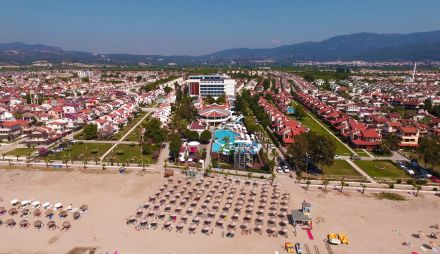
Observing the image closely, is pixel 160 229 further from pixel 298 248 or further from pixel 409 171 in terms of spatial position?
pixel 409 171

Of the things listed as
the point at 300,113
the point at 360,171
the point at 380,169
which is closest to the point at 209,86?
the point at 300,113

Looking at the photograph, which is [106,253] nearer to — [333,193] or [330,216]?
[330,216]

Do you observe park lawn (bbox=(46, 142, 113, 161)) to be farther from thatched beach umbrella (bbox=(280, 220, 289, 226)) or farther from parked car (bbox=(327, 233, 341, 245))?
parked car (bbox=(327, 233, 341, 245))

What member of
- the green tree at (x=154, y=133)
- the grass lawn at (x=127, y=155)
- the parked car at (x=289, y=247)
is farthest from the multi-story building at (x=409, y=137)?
the grass lawn at (x=127, y=155)

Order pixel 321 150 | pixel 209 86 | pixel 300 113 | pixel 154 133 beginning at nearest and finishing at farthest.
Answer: pixel 321 150
pixel 154 133
pixel 300 113
pixel 209 86

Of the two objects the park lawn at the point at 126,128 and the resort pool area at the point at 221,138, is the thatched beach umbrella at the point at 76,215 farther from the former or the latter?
the park lawn at the point at 126,128

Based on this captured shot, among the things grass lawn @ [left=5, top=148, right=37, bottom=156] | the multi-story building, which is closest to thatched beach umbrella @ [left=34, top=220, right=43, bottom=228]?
grass lawn @ [left=5, top=148, right=37, bottom=156]
